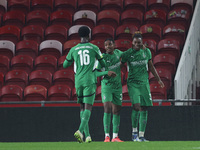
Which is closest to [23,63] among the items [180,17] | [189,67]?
[189,67]

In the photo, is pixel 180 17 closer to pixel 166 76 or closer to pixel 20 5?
pixel 166 76

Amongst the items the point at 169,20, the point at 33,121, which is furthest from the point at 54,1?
the point at 33,121

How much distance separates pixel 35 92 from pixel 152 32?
3584mm

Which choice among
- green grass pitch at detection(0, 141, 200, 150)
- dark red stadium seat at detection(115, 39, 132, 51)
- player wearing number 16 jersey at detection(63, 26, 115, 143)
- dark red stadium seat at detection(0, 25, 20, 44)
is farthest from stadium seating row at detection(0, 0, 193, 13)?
green grass pitch at detection(0, 141, 200, 150)

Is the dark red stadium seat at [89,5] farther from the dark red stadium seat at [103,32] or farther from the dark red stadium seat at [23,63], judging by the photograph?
the dark red stadium seat at [23,63]

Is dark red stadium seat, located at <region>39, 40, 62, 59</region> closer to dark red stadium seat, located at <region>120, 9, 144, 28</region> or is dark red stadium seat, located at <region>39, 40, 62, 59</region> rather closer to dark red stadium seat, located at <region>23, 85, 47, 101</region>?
dark red stadium seat, located at <region>23, 85, 47, 101</region>

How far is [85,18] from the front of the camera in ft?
41.9

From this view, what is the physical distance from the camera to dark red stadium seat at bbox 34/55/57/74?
1123 centimetres

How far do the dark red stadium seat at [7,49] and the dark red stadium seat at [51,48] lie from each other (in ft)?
2.49

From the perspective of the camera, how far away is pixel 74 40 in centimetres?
1170

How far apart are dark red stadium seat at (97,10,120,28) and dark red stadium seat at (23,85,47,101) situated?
3369 mm

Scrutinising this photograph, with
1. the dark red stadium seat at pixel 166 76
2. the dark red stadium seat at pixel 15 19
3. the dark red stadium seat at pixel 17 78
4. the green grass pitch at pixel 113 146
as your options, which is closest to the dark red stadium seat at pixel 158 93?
the dark red stadium seat at pixel 166 76

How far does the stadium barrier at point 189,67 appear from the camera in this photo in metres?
8.66

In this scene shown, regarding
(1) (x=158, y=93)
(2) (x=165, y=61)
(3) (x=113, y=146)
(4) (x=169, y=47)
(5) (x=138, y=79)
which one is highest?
(4) (x=169, y=47)
